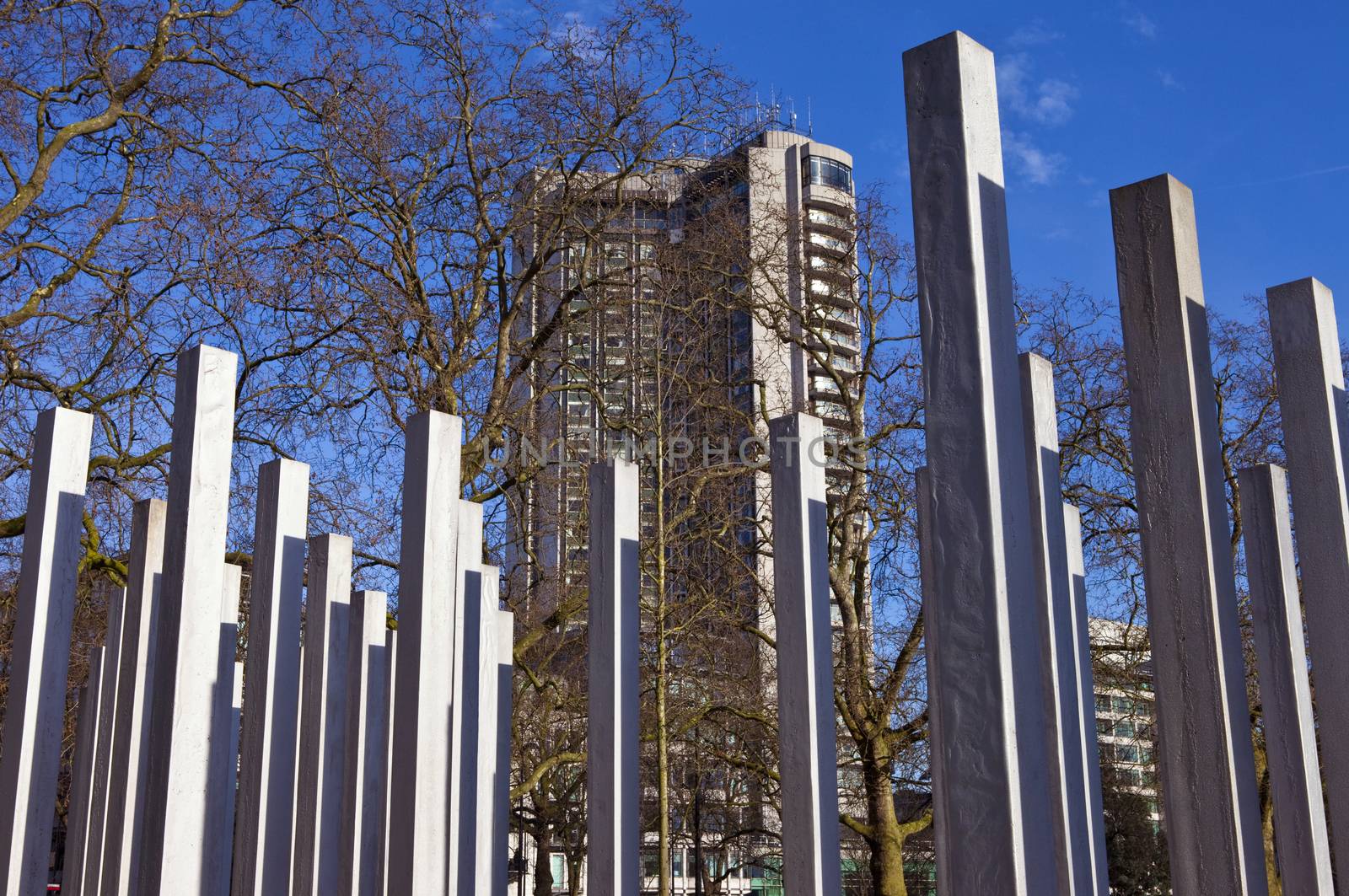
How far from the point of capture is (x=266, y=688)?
17.2 feet

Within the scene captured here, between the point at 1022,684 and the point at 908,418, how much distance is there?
11570mm

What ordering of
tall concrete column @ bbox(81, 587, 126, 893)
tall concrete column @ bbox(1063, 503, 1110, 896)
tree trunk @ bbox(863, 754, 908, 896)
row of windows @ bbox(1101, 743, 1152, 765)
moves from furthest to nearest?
row of windows @ bbox(1101, 743, 1152, 765) → tree trunk @ bbox(863, 754, 908, 896) → tall concrete column @ bbox(81, 587, 126, 893) → tall concrete column @ bbox(1063, 503, 1110, 896)

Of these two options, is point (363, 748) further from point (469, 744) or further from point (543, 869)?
point (543, 869)

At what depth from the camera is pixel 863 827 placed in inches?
535

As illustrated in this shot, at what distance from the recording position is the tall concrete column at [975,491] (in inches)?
115

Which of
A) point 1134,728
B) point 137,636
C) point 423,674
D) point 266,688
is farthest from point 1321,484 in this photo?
point 1134,728

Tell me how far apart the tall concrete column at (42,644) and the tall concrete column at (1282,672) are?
509cm

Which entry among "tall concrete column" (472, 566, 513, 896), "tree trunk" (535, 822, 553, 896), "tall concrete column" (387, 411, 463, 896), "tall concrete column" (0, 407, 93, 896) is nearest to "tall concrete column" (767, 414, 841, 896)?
"tall concrete column" (387, 411, 463, 896)

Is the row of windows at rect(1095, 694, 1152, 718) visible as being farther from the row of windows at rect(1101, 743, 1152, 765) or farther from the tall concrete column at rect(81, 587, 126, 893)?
the tall concrete column at rect(81, 587, 126, 893)

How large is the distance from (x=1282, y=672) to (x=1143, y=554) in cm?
227

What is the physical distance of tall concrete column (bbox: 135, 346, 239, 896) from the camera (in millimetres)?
3900

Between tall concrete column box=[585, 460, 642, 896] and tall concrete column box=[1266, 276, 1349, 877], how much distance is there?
7.99 ft

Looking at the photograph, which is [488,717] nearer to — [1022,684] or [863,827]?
[1022,684]

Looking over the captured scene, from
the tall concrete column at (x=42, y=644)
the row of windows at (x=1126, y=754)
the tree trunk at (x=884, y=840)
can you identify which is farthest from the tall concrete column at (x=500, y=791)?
the row of windows at (x=1126, y=754)
